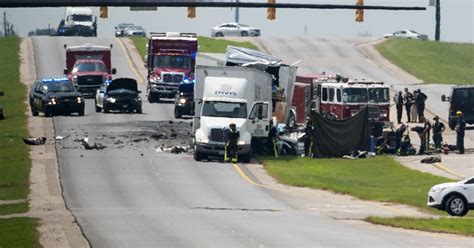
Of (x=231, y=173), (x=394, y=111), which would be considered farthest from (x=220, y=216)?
(x=394, y=111)

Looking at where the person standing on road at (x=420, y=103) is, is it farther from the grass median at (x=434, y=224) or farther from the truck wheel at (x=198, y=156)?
the grass median at (x=434, y=224)

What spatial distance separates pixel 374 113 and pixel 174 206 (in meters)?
23.1

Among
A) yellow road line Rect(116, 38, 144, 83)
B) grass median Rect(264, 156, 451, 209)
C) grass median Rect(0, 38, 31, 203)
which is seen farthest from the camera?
yellow road line Rect(116, 38, 144, 83)

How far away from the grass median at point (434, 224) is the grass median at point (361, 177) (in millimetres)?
5002

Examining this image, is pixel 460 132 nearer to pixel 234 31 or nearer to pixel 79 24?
pixel 79 24

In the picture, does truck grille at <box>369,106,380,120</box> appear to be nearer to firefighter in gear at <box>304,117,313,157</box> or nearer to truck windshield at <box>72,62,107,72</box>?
firefighter in gear at <box>304,117,313,157</box>

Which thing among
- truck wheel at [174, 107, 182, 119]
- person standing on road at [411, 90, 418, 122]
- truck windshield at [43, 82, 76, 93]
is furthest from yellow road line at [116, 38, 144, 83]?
person standing on road at [411, 90, 418, 122]

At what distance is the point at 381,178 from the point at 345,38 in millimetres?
71346

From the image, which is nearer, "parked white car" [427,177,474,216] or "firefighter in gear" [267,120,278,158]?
"parked white car" [427,177,474,216]

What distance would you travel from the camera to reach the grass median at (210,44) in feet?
353

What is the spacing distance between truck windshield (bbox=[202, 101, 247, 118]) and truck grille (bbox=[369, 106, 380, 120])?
8.20 m

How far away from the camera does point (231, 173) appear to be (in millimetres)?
51938

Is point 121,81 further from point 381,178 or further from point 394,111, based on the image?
point 381,178

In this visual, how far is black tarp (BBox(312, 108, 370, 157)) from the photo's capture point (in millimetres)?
58281
